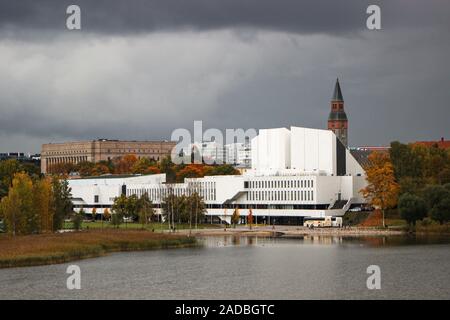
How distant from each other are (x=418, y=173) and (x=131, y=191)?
47461mm

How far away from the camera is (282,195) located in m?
128

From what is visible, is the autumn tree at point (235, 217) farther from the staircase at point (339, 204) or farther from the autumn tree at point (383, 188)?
the autumn tree at point (383, 188)

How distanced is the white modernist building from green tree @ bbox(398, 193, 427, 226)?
19309 mm

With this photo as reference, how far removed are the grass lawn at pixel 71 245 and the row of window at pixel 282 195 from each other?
33.0m

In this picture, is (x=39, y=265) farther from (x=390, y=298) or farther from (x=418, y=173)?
(x=418, y=173)

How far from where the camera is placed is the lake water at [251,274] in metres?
54.0

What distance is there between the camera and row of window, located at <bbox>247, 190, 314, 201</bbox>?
124 m

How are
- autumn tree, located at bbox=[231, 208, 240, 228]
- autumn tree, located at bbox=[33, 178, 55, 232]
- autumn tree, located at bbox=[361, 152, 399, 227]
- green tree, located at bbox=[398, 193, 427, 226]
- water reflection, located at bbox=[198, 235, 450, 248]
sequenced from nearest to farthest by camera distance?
water reflection, located at bbox=[198, 235, 450, 248] → autumn tree, located at bbox=[33, 178, 55, 232] → green tree, located at bbox=[398, 193, 427, 226] → autumn tree, located at bbox=[361, 152, 399, 227] → autumn tree, located at bbox=[231, 208, 240, 228]

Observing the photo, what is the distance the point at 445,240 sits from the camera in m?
90.8

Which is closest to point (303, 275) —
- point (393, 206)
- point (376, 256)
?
point (376, 256)

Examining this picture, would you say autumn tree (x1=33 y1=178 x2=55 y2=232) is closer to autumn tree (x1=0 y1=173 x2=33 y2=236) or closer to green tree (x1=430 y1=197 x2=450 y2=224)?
autumn tree (x1=0 y1=173 x2=33 y2=236)

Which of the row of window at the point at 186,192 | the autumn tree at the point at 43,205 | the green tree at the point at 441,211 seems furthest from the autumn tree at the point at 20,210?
the row of window at the point at 186,192

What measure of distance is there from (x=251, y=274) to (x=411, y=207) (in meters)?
43.9

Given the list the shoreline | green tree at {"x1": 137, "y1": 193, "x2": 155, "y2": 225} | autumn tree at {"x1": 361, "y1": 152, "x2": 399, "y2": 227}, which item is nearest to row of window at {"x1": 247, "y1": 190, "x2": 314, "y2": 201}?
the shoreline
